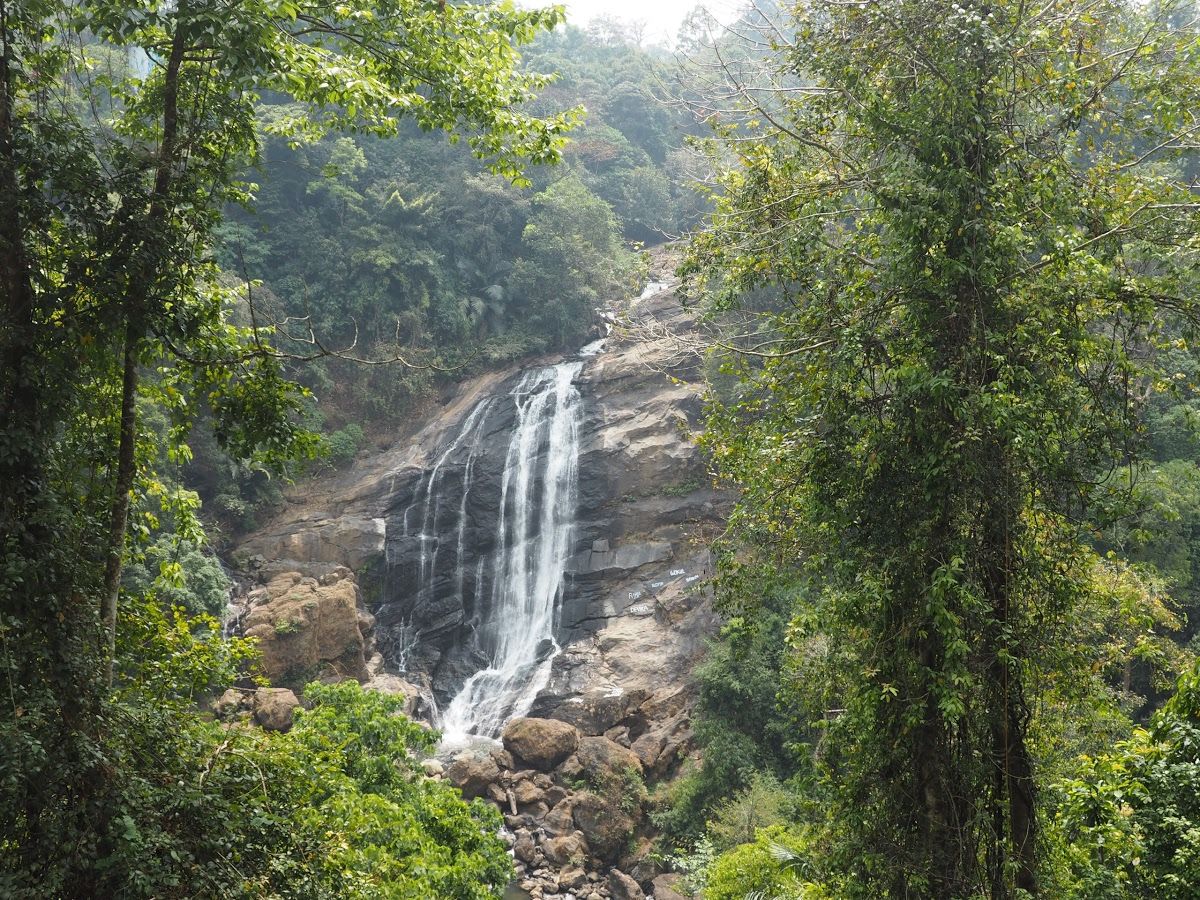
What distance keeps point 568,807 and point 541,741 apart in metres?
1.72

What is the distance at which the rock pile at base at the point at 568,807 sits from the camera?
51.9 feet

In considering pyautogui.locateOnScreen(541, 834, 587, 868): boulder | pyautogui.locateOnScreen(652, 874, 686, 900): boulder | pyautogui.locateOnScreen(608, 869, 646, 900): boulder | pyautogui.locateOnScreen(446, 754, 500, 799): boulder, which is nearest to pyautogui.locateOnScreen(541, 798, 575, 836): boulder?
pyautogui.locateOnScreen(541, 834, 587, 868): boulder

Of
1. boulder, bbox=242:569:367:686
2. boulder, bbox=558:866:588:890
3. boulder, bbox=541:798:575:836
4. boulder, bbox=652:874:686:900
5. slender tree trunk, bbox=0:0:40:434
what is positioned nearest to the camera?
slender tree trunk, bbox=0:0:40:434

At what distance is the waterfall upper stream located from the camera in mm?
22469

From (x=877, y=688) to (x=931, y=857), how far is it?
4.00ft

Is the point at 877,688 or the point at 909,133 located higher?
the point at 909,133

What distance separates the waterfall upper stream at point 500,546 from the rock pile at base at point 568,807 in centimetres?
262

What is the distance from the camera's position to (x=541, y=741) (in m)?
18.6

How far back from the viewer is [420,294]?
3052cm

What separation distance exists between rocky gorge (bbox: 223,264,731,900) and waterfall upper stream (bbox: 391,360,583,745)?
0.05 m

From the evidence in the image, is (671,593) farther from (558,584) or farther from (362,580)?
(362,580)

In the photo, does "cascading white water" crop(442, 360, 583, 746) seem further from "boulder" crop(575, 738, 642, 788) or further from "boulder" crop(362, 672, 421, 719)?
"boulder" crop(575, 738, 642, 788)

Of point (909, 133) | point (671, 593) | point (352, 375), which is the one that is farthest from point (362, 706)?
point (352, 375)

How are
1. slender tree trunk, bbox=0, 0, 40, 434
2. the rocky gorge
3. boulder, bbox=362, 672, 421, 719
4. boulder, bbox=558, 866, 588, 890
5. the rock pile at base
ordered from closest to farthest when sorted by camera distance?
1. slender tree trunk, bbox=0, 0, 40, 434
2. boulder, bbox=558, 866, 588, 890
3. the rock pile at base
4. the rocky gorge
5. boulder, bbox=362, 672, 421, 719
